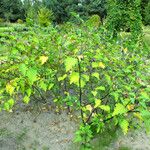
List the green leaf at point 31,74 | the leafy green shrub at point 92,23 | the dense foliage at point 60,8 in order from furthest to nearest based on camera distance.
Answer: the dense foliage at point 60,8 < the leafy green shrub at point 92,23 < the green leaf at point 31,74

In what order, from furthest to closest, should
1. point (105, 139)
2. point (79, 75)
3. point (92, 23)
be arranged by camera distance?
point (92, 23)
point (105, 139)
point (79, 75)

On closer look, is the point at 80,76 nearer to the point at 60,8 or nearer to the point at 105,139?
the point at 105,139

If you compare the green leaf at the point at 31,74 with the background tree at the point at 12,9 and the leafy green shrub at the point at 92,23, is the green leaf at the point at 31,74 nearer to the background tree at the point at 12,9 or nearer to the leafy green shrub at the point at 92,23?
the leafy green shrub at the point at 92,23

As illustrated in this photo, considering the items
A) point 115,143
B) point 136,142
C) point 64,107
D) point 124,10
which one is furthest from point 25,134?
point 124,10

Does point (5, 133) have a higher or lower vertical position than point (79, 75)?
lower

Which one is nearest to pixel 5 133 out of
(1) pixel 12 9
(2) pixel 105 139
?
(2) pixel 105 139

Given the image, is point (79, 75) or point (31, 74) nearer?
point (31, 74)

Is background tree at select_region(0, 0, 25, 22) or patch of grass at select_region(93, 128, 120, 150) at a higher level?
patch of grass at select_region(93, 128, 120, 150)

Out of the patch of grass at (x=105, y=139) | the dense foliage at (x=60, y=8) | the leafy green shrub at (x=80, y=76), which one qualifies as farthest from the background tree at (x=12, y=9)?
the patch of grass at (x=105, y=139)

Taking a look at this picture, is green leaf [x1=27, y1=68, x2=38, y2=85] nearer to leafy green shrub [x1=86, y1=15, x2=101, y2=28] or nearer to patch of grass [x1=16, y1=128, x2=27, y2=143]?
patch of grass [x1=16, y1=128, x2=27, y2=143]

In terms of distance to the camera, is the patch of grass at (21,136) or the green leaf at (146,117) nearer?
the green leaf at (146,117)

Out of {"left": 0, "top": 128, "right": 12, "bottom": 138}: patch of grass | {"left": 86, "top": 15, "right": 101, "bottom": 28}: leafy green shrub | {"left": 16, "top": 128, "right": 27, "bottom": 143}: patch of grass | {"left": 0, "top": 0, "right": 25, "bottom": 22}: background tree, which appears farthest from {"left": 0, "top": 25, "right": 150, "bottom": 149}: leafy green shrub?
{"left": 0, "top": 0, "right": 25, "bottom": 22}: background tree

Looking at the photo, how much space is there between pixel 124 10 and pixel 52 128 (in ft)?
35.9

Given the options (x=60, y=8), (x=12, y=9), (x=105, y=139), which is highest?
(x=105, y=139)
